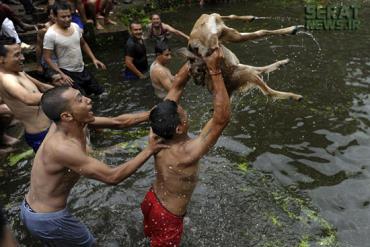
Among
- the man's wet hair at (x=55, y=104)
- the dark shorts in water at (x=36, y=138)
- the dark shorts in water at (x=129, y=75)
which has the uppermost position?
the man's wet hair at (x=55, y=104)

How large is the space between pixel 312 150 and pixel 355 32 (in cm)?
565

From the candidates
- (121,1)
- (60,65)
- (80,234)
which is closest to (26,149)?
(60,65)

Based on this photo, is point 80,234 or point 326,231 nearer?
point 80,234

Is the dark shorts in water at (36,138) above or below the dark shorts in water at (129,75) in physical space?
above

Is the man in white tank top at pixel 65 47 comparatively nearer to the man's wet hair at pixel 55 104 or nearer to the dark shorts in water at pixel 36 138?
the dark shorts in water at pixel 36 138

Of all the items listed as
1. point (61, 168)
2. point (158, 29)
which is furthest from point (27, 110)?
point (158, 29)

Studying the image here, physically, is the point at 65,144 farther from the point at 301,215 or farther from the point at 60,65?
the point at 60,65

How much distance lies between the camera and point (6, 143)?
6887 millimetres

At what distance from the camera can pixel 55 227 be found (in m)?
3.97

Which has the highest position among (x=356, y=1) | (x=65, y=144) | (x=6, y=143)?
(x=65, y=144)

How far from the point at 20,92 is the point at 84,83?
7.84 ft

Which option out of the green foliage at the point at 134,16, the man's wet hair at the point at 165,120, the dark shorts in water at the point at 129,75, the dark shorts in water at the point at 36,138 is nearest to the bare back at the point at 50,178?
the man's wet hair at the point at 165,120

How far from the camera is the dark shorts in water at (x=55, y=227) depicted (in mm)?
3949

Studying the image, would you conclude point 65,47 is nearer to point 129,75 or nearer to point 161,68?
point 161,68
